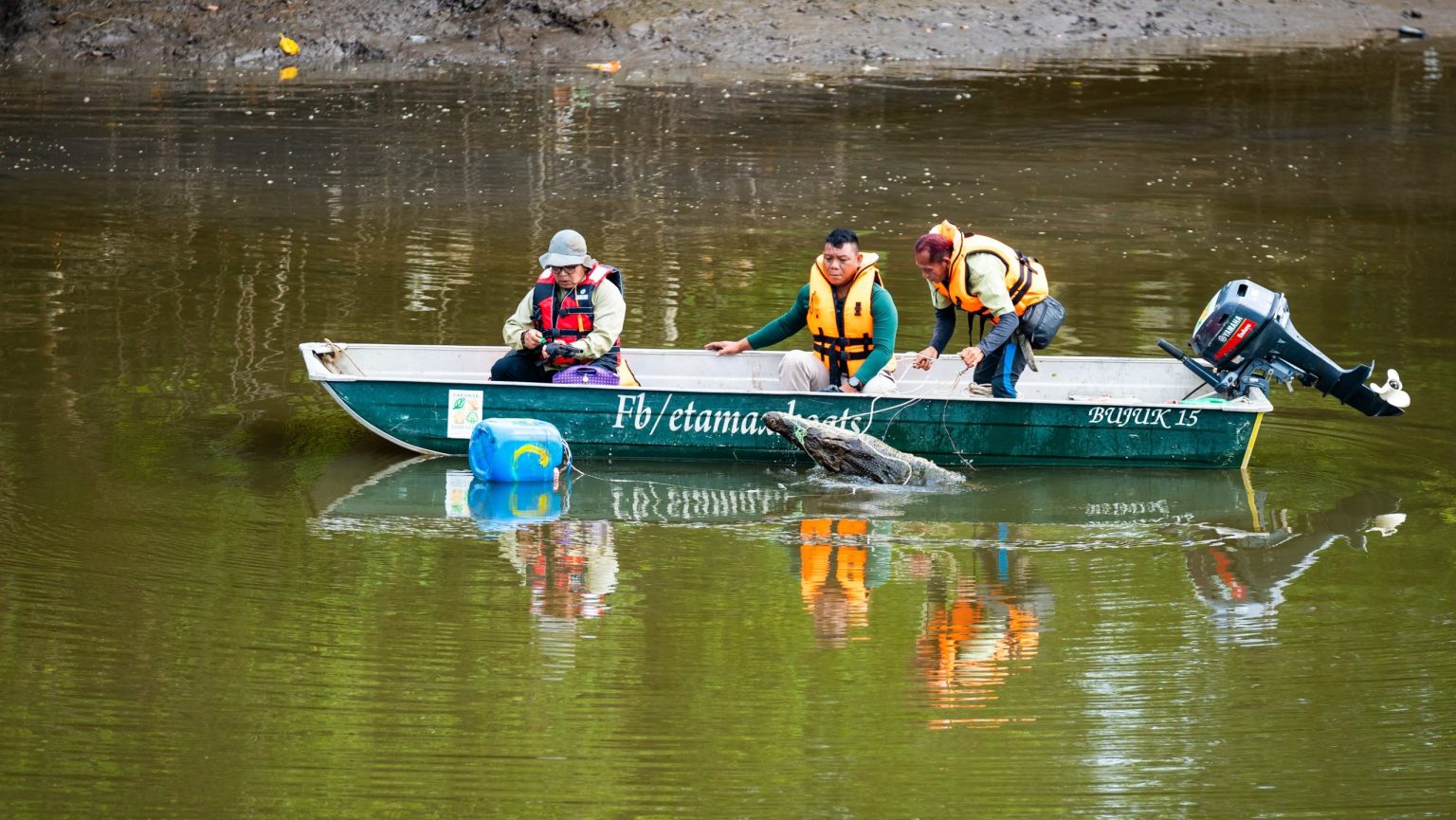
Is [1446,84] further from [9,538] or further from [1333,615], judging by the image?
[9,538]

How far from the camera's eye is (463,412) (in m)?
8.90

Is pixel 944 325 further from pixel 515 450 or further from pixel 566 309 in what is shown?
pixel 515 450

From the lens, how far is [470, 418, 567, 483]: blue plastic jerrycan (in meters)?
8.60

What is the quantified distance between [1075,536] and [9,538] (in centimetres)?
429

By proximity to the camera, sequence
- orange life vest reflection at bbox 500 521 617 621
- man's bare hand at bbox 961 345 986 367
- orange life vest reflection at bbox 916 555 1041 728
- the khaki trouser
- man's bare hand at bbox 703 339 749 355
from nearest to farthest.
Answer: orange life vest reflection at bbox 916 555 1041 728
orange life vest reflection at bbox 500 521 617 621
man's bare hand at bbox 961 345 986 367
the khaki trouser
man's bare hand at bbox 703 339 749 355

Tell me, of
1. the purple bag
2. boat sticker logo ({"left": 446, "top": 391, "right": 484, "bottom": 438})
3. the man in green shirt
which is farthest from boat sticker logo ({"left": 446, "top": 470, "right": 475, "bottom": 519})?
the man in green shirt

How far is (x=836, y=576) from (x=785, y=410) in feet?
4.79

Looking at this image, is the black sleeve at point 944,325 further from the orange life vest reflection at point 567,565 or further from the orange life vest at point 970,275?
the orange life vest reflection at point 567,565

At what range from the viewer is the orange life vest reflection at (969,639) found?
627 cm

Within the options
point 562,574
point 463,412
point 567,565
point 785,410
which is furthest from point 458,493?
point 785,410

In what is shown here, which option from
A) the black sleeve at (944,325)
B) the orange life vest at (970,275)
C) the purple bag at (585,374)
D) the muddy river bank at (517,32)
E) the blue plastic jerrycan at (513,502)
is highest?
the muddy river bank at (517,32)

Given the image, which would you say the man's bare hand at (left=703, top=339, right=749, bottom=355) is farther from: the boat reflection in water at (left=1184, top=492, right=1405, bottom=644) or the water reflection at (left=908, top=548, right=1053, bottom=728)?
the boat reflection in water at (left=1184, top=492, right=1405, bottom=644)

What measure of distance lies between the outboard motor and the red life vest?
8.48 ft

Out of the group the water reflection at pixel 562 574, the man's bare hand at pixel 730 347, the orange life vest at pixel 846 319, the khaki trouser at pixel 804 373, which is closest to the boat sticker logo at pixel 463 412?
the water reflection at pixel 562 574
